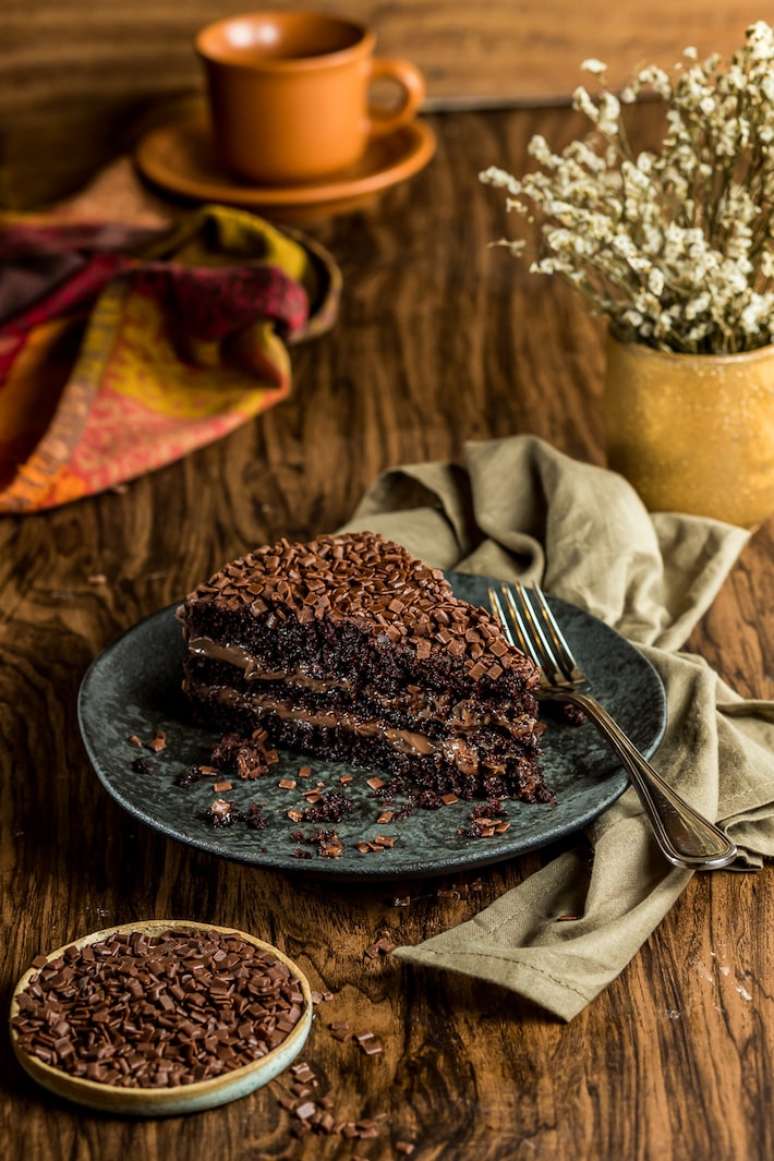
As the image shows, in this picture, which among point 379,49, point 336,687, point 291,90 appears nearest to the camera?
point 336,687

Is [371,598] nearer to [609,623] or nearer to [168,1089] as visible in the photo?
[609,623]

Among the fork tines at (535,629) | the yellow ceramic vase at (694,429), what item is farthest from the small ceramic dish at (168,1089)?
the yellow ceramic vase at (694,429)

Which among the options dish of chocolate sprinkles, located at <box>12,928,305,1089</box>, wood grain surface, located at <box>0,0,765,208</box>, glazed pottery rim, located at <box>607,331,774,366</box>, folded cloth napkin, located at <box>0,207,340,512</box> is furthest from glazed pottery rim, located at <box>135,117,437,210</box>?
dish of chocolate sprinkles, located at <box>12,928,305,1089</box>

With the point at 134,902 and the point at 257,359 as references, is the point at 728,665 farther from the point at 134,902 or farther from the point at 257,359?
the point at 257,359

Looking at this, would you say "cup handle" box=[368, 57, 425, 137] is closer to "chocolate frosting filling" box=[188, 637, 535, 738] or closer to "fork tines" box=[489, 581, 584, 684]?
"fork tines" box=[489, 581, 584, 684]

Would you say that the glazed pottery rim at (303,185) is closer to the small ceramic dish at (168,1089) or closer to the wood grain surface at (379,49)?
the wood grain surface at (379,49)

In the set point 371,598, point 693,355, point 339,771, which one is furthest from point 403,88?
point 339,771
